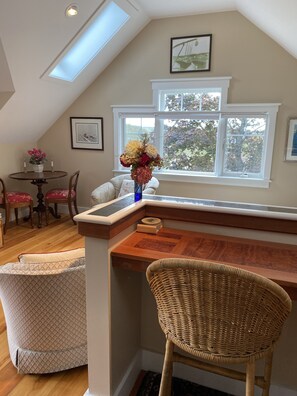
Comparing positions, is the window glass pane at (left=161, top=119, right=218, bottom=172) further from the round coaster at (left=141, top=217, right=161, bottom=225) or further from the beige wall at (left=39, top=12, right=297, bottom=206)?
the round coaster at (left=141, top=217, right=161, bottom=225)

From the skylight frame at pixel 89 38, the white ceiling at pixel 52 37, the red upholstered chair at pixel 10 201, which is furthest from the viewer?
the red upholstered chair at pixel 10 201

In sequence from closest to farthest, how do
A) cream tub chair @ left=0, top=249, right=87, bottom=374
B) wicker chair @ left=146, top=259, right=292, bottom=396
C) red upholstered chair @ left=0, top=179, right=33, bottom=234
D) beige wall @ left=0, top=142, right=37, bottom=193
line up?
1. wicker chair @ left=146, top=259, right=292, bottom=396
2. cream tub chair @ left=0, top=249, right=87, bottom=374
3. red upholstered chair @ left=0, top=179, right=33, bottom=234
4. beige wall @ left=0, top=142, right=37, bottom=193

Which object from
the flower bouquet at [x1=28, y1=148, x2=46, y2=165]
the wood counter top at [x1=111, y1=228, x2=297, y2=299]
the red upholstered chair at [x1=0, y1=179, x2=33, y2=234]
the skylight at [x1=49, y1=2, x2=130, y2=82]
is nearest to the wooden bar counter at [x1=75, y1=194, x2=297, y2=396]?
the wood counter top at [x1=111, y1=228, x2=297, y2=299]

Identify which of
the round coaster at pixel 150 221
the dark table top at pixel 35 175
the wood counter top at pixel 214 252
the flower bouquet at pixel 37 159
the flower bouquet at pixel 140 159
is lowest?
the dark table top at pixel 35 175

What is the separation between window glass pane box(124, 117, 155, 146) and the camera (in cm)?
484

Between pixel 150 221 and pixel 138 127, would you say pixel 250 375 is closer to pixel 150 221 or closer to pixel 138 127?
pixel 150 221

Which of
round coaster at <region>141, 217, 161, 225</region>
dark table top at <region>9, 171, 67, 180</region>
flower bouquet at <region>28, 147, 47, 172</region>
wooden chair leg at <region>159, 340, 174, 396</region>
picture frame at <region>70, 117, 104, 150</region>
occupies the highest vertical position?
picture frame at <region>70, 117, 104, 150</region>

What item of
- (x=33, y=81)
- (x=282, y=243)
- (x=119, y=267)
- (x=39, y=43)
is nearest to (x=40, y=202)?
(x=33, y=81)

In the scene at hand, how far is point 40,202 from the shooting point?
4.98 metres

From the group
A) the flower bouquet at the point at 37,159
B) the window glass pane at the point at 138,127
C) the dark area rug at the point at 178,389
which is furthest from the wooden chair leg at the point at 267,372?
the flower bouquet at the point at 37,159

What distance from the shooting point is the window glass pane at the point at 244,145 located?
4258mm

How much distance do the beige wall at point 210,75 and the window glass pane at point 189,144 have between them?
1.08 ft

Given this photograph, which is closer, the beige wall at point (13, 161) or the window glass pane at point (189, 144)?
the window glass pane at point (189, 144)

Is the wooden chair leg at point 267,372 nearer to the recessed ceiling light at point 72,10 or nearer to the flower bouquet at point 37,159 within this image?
the recessed ceiling light at point 72,10
